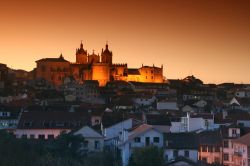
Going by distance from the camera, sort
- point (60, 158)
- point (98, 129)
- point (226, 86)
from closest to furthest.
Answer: point (60, 158) < point (98, 129) < point (226, 86)

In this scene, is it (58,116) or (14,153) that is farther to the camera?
(58,116)

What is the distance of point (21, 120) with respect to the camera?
140 ft

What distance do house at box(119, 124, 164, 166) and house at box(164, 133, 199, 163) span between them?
0.47 meters

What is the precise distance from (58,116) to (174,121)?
23.2 ft

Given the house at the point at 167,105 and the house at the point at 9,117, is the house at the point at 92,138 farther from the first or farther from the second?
the house at the point at 167,105

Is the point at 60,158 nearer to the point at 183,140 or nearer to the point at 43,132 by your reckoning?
the point at 183,140

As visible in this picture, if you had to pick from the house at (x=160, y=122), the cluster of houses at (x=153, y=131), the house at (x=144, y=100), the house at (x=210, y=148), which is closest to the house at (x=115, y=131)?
the cluster of houses at (x=153, y=131)

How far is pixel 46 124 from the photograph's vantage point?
138ft

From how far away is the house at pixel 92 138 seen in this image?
3650 cm

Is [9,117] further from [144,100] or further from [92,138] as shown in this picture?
[144,100]

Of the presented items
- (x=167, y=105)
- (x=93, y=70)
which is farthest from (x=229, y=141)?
(x=93, y=70)

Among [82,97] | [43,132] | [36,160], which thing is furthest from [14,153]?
[82,97]

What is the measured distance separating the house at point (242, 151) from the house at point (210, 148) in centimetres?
90

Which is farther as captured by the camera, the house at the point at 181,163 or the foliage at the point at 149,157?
the foliage at the point at 149,157
